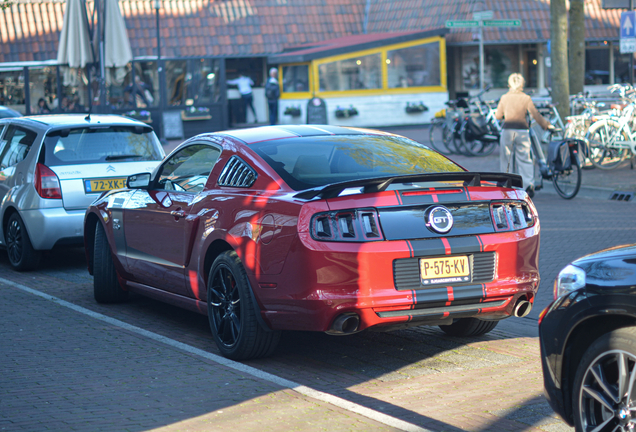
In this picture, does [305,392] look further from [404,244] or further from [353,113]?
[353,113]

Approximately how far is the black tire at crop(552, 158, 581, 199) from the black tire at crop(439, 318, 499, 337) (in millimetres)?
7734

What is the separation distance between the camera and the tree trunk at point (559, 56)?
17.8 metres

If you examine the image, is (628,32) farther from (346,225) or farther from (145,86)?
(145,86)

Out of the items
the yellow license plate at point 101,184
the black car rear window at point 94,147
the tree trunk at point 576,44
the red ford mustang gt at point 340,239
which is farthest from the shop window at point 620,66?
the red ford mustang gt at point 340,239

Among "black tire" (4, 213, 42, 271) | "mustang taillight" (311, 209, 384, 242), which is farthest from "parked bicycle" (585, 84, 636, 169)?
"mustang taillight" (311, 209, 384, 242)

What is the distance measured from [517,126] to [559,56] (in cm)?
567

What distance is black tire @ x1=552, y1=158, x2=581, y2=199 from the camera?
13273 mm

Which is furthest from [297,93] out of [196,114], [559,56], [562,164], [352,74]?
[562,164]

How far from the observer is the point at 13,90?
26.3 meters

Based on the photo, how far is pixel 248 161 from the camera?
579 cm

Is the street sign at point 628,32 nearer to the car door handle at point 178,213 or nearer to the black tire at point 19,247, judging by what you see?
the black tire at point 19,247

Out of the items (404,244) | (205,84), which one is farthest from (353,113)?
(404,244)

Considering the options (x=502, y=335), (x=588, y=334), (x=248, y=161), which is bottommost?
(x=502, y=335)

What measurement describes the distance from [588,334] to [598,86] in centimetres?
2717
